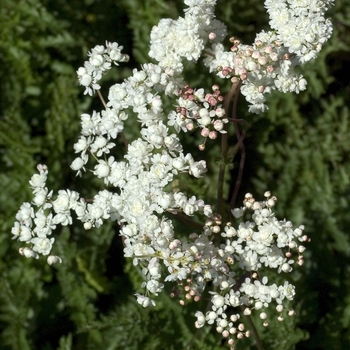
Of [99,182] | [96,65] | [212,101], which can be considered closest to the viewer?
[212,101]

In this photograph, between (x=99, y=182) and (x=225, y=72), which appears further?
(x=99, y=182)


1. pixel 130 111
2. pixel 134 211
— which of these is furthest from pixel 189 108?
pixel 130 111

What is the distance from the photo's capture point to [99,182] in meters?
4.12

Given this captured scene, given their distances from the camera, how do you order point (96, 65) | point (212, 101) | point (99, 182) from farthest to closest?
point (99, 182)
point (96, 65)
point (212, 101)

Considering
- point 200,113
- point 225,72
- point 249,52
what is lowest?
point 200,113

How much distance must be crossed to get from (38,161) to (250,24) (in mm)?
1991

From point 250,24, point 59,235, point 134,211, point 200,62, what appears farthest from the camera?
point 250,24

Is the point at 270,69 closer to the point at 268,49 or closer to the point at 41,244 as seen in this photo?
the point at 268,49

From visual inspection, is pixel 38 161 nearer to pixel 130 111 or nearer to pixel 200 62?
pixel 130 111

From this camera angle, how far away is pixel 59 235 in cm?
404

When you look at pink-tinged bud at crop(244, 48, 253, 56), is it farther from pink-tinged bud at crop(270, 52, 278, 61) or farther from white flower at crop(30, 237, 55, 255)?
white flower at crop(30, 237, 55, 255)

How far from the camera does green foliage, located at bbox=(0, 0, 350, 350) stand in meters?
3.84

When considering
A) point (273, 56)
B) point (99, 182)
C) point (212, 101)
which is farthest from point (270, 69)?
point (99, 182)

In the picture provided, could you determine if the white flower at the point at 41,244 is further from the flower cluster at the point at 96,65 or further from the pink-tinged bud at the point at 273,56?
the pink-tinged bud at the point at 273,56
